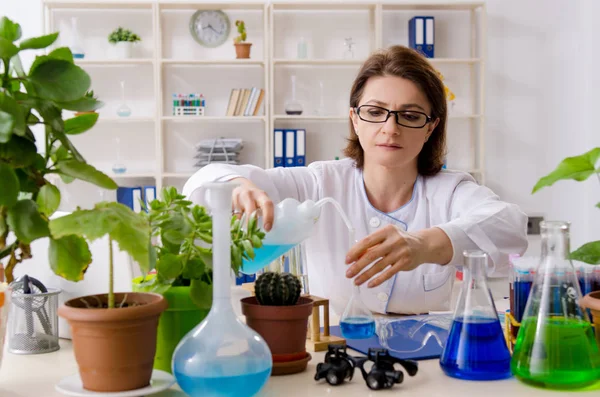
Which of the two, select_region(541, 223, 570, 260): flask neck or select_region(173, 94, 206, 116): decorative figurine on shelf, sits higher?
select_region(173, 94, 206, 116): decorative figurine on shelf

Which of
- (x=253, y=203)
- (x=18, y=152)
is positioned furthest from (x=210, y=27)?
(x=18, y=152)

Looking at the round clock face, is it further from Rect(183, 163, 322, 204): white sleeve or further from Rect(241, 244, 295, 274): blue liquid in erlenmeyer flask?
Rect(241, 244, 295, 274): blue liquid in erlenmeyer flask

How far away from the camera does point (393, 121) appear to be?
1.83m

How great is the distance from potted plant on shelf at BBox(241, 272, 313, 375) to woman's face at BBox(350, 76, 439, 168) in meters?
0.86

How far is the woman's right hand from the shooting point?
116 cm

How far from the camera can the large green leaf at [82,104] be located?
861mm

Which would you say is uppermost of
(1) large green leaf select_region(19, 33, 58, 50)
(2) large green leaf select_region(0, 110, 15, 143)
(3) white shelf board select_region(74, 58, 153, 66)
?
(3) white shelf board select_region(74, 58, 153, 66)

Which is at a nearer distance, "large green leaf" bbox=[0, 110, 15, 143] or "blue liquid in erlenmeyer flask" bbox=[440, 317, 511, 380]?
"large green leaf" bbox=[0, 110, 15, 143]

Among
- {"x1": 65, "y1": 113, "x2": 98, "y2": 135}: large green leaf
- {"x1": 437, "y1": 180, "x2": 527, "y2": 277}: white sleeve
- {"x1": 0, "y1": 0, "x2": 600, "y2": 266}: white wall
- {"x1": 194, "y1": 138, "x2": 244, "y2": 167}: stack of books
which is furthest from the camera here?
{"x1": 0, "y1": 0, "x2": 600, "y2": 266}: white wall

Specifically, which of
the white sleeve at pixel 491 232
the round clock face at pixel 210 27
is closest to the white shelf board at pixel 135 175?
the round clock face at pixel 210 27

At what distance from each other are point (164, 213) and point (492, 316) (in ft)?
1.63

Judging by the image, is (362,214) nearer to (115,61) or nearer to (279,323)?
(279,323)

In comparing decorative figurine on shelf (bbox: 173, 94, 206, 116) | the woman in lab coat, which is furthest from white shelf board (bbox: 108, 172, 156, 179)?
the woman in lab coat

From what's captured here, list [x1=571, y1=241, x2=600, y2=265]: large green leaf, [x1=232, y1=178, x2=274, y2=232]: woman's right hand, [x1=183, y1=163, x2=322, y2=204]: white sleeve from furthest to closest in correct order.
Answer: [x1=183, y1=163, x2=322, y2=204]: white sleeve < [x1=232, y1=178, x2=274, y2=232]: woman's right hand < [x1=571, y1=241, x2=600, y2=265]: large green leaf
